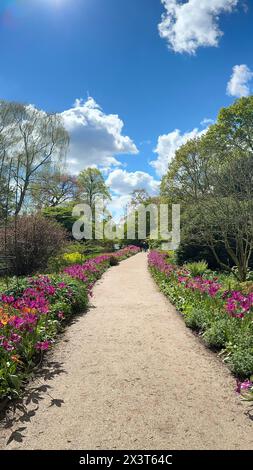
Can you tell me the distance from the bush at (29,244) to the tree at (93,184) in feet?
94.9

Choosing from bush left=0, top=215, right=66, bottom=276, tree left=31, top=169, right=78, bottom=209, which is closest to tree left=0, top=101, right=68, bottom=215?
tree left=31, top=169, right=78, bottom=209

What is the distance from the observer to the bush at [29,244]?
11.5 metres

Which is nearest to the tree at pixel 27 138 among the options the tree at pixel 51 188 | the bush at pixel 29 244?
the tree at pixel 51 188

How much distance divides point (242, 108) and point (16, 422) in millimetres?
23085

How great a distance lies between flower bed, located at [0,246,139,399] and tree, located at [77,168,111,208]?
34.4 meters

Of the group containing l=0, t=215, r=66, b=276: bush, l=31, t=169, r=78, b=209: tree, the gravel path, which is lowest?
the gravel path

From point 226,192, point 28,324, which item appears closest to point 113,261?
point 226,192

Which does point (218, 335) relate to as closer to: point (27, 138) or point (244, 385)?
point (244, 385)

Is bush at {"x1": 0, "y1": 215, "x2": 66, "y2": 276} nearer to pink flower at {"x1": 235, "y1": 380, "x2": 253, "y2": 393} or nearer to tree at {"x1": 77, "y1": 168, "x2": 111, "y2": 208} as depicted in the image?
pink flower at {"x1": 235, "y1": 380, "x2": 253, "y2": 393}

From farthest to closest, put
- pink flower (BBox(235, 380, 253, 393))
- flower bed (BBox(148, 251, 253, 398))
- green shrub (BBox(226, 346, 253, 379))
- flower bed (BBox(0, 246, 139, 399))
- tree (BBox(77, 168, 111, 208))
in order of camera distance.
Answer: tree (BBox(77, 168, 111, 208)) → flower bed (BBox(148, 251, 253, 398)) → green shrub (BBox(226, 346, 253, 379)) → flower bed (BBox(0, 246, 139, 399)) → pink flower (BBox(235, 380, 253, 393))

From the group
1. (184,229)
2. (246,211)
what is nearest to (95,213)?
(184,229)

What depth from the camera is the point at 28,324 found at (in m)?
4.37

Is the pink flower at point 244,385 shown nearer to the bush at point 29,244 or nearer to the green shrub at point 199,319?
the green shrub at point 199,319

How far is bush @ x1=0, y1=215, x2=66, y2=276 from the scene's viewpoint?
11.5 metres
